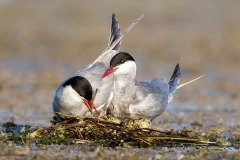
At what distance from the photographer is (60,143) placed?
18.6 ft

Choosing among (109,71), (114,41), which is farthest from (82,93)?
(114,41)

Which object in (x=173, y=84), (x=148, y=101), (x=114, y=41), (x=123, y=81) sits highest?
(x=114, y=41)

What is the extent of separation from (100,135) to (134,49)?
32.5ft

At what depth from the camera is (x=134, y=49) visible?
15.6 metres

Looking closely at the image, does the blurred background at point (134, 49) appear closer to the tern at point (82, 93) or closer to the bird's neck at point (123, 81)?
the bird's neck at point (123, 81)

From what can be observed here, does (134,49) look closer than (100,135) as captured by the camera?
No

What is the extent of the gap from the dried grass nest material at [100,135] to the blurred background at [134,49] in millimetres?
2021

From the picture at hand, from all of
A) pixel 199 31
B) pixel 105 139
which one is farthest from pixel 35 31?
pixel 105 139

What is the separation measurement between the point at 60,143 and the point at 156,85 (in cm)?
188

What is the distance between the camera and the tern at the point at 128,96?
21.2ft

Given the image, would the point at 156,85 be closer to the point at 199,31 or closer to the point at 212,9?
the point at 199,31

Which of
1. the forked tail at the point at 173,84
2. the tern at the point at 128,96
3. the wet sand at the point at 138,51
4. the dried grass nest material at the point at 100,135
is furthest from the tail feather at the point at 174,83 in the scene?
the dried grass nest material at the point at 100,135

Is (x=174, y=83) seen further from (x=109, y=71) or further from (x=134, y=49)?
(x=134, y=49)

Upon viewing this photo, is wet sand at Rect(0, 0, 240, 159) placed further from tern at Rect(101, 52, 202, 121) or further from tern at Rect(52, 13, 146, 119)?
tern at Rect(101, 52, 202, 121)
